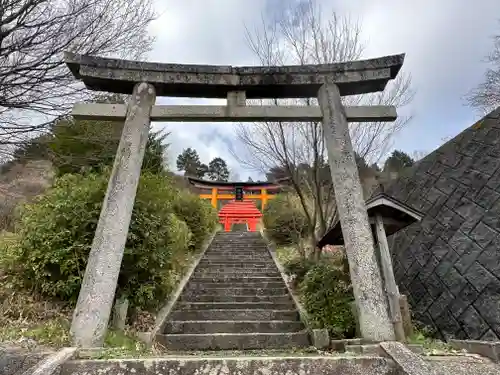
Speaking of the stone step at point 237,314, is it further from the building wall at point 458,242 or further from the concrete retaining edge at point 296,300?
the building wall at point 458,242

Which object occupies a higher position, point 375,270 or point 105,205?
point 105,205

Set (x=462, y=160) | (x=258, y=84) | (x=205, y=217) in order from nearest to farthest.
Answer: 1. (x=258, y=84)
2. (x=462, y=160)
3. (x=205, y=217)

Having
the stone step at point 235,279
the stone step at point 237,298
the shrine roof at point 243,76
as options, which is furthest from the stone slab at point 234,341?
the shrine roof at point 243,76

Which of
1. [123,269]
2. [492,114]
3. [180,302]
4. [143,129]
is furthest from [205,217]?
[492,114]

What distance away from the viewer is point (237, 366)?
2.71 meters

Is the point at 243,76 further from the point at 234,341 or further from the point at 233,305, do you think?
the point at 233,305

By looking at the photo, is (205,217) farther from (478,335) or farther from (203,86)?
(478,335)

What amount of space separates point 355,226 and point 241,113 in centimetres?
223

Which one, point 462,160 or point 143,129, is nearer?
point 143,129

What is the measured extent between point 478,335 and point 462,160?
455 centimetres

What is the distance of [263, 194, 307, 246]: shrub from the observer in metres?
12.1

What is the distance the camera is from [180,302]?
279 inches

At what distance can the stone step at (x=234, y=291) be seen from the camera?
7.74 meters

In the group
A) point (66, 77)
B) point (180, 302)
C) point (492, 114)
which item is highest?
point (492, 114)
